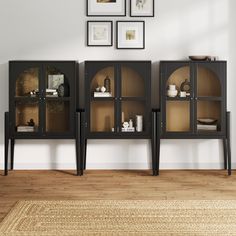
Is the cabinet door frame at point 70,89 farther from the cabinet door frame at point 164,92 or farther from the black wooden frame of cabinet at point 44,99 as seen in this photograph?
the cabinet door frame at point 164,92

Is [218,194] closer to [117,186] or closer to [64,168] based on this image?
[117,186]

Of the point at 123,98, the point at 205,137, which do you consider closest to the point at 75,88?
the point at 123,98

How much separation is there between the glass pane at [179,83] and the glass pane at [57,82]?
100cm

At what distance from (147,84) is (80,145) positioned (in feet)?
2.91

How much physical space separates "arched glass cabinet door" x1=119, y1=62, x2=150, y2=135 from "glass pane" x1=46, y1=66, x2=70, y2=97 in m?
0.55

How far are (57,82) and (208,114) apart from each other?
1520 millimetres

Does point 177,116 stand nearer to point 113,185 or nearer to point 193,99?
point 193,99

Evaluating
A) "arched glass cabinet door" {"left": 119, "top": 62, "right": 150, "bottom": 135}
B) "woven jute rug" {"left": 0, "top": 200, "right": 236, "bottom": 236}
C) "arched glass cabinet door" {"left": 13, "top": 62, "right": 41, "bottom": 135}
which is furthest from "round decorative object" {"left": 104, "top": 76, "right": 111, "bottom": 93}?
"woven jute rug" {"left": 0, "top": 200, "right": 236, "bottom": 236}

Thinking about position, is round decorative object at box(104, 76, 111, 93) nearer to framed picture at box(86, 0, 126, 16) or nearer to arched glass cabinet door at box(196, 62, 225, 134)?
framed picture at box(86, 0, 126, 16)

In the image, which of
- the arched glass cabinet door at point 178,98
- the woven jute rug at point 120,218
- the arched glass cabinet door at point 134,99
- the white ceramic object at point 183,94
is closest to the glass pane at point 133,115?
the arched glass cabinet door at point 134,99

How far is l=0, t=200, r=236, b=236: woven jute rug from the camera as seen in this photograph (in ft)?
9.71

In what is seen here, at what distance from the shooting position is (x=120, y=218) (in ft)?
10.6

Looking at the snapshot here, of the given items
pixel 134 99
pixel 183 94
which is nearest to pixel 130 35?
pixel 134 99

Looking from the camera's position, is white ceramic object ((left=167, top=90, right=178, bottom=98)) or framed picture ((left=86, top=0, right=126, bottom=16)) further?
framed picture ((left=86, top=0, right=126, bottom=16))
